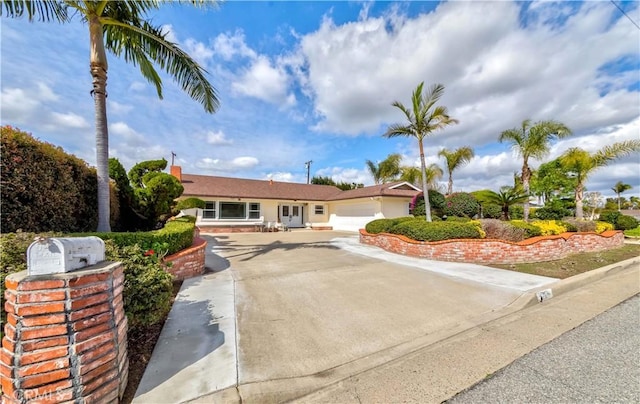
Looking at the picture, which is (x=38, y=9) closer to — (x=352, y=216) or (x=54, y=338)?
(x=54, y=338)

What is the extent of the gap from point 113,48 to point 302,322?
8592mm

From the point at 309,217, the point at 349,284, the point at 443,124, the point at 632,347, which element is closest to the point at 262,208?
the point at 309,217

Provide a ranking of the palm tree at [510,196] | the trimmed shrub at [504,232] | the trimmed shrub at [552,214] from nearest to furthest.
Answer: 1. the trimmed shrub at [504,232]
2. the palm tree at [510,196]
3. the trimmed shrub at [552,214]

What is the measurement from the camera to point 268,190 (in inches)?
948

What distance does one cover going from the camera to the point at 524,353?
3.30 m

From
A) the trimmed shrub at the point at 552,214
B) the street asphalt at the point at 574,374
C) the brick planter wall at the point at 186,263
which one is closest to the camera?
the street asphalt at the point at 574,374

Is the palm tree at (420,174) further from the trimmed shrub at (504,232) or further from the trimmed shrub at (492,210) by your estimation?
the trimmed shrub at (504,232)

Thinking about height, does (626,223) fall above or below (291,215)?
below

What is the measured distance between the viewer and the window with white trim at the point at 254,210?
72.0ft

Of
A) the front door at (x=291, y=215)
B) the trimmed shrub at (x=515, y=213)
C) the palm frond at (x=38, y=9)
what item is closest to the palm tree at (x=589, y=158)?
the trimmed shrub at (x=515, y=213)

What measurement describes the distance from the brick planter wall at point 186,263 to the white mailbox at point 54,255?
4129 mm

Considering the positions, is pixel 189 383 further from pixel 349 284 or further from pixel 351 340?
pixel 349 284

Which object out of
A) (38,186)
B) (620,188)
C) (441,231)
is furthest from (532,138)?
(620,188)

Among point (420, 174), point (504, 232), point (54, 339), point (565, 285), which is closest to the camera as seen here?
point (54, 339)
